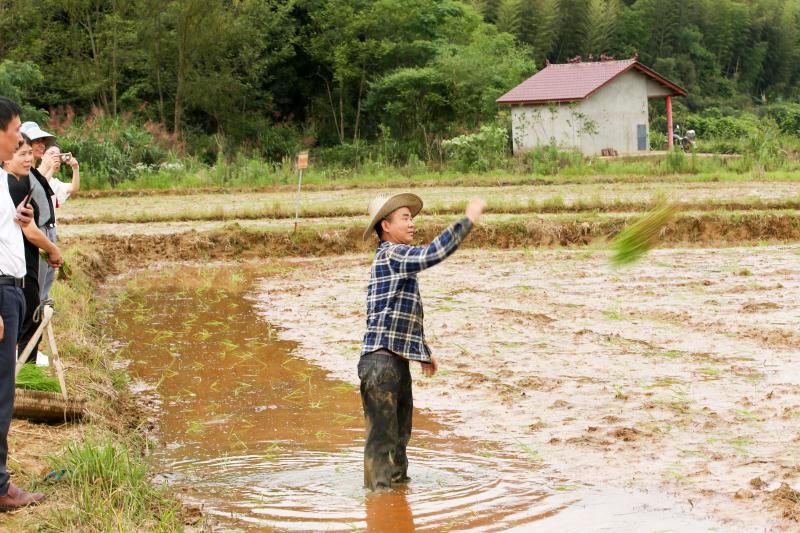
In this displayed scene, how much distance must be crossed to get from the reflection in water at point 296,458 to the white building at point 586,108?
65.5 feet

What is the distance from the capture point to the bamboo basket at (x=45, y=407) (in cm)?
594

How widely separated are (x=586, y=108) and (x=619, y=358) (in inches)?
884

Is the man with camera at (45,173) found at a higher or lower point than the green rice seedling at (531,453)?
higher

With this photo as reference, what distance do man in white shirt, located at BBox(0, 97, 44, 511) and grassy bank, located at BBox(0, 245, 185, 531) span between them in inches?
4.2

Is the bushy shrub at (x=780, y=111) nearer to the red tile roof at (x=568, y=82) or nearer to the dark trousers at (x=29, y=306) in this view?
the red tile roof at (x=568, y=82)

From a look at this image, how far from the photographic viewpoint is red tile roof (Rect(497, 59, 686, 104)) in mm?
29375

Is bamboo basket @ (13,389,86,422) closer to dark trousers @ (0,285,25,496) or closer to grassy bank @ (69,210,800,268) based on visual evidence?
dark trousers @ (0,285,25,496)

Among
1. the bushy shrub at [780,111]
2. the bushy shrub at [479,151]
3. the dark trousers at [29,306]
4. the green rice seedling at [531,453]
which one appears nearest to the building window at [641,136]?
the bushy shrub at [479,151]

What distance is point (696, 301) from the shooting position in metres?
10.9

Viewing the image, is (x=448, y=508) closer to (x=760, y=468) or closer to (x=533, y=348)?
(x=760, y=468)

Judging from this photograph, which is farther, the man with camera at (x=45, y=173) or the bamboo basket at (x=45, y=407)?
the man with camera at (x=45, y=173)

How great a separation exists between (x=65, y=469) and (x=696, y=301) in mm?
7610

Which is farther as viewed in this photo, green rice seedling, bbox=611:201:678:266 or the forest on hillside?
the forest on hillside

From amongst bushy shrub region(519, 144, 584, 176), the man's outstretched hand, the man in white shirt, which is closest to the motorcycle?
bushy shrub region(519, 144, 584, 176)
